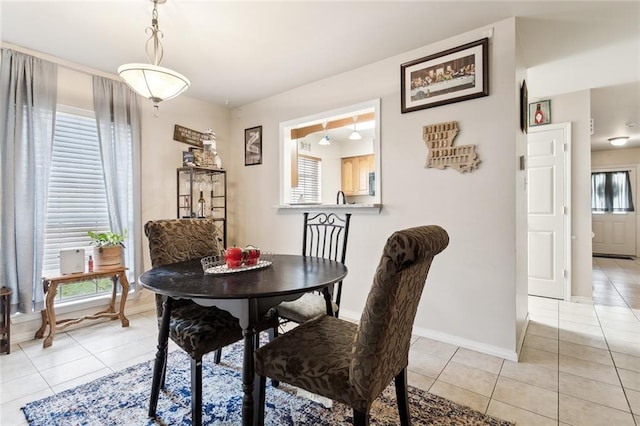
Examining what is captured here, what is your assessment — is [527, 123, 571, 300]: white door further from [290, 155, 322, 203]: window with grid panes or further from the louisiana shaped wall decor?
[290, 155, 322, 203]: window with grid panes

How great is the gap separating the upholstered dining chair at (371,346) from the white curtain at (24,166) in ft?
8.11

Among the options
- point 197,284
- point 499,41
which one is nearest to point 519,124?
point 499,41

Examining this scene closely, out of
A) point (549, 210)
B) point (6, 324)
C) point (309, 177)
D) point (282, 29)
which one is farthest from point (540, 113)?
point (6, 324)

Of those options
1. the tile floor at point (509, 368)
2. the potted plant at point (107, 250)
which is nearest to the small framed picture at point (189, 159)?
the potted plant at point (107, 250)

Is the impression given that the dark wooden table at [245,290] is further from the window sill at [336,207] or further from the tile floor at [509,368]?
the window sill at [336,207]

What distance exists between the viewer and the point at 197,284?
138 centimetres

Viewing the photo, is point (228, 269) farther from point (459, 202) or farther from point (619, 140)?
point (619, 140)

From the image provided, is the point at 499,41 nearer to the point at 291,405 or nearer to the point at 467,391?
the point at 467,391

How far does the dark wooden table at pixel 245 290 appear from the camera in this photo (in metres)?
1.26

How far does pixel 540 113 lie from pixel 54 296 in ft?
17.6

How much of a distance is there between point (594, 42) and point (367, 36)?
1.91m

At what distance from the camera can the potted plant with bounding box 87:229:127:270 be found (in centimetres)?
284

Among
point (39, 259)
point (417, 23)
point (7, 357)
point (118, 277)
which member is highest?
point (417, 23)

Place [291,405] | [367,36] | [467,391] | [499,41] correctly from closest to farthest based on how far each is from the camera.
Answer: [291,405], [467,391], [499,41], [367,36]
